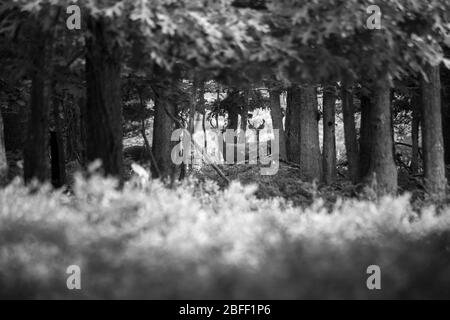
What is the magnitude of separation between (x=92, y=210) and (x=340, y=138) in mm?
44195

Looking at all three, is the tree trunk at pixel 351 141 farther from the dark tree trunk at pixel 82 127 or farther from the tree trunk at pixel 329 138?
the dark tree trunk at pixel 82 127

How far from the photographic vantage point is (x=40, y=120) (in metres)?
10.7

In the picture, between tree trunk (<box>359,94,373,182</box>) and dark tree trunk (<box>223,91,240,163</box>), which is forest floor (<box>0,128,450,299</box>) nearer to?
tree trunk (<box>359,94,373,182</box>)

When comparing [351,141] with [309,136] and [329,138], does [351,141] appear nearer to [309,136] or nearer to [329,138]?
[329,138]

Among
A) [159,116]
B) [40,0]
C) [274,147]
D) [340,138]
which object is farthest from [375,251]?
[340,138]

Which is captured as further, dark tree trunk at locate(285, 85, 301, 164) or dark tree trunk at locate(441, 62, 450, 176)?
dark tree trunk at locate(285, 85, 301, 164)

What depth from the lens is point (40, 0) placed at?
8.73 meters

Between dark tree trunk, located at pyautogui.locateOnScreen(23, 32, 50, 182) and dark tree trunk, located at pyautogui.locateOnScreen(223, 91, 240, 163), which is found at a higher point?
dark tree trunk, located at pyautogui.locateOnScreen(223, 91, 240, 163)

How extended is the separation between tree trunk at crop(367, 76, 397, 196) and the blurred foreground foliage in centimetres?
608

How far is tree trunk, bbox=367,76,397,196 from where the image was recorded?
1452 centimetres

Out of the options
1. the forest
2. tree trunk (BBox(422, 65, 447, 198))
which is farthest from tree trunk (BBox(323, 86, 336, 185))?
tree trunk (BBox(422, 65, 447, 198))

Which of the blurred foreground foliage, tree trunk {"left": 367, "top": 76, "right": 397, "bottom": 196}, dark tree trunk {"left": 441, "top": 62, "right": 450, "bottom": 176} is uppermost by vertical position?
dark tree trunk {"left": 441, "top": 62, "right": 450, "bottom": 176}

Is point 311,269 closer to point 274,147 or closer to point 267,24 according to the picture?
point 267,24

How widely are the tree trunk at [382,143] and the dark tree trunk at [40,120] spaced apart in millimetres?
6844
